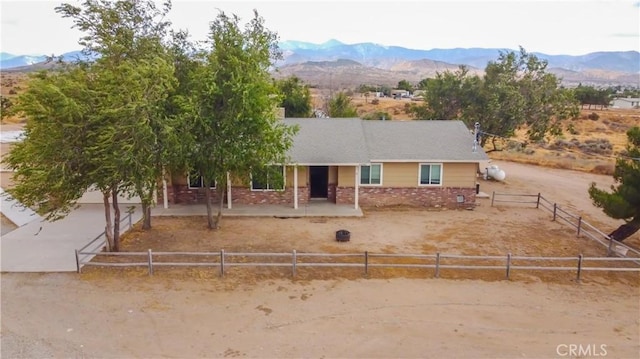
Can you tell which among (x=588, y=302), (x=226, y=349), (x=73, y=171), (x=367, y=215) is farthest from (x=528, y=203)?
(x=73, y=171)

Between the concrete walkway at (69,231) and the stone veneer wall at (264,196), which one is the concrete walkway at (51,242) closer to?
the concrete walkway at (69,231)

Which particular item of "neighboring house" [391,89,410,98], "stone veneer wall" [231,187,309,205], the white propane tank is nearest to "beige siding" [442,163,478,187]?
"stone veneer wall" [231,187,309,205]

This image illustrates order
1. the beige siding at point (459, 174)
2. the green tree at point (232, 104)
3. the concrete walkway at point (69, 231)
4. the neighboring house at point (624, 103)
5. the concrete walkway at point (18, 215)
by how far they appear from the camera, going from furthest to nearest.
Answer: the neighboring house at point (624, 103), the beige siding at point (459, 174), the concrete walkway at point (18, 215), the green tree at point (232, 104), the concrete walkway at point (69, 231)

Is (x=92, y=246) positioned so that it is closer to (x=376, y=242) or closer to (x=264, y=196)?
(x=264, y=196)

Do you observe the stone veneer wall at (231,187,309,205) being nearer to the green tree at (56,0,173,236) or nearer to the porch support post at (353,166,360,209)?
the porch support post at (353,166,360,209)

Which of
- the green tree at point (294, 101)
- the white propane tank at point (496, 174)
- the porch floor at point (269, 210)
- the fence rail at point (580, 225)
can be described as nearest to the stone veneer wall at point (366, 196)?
the porch floor at point (269, 210)
